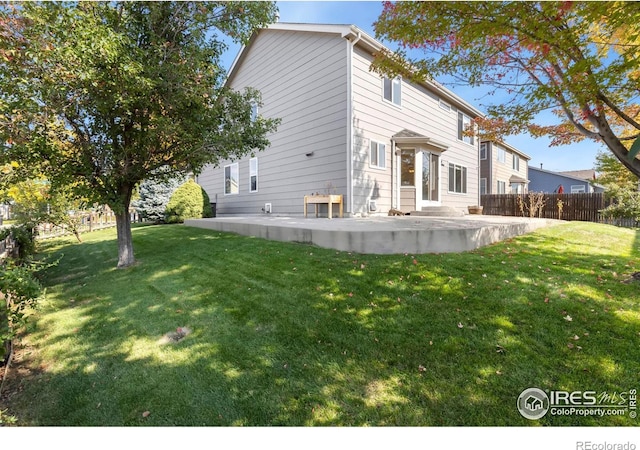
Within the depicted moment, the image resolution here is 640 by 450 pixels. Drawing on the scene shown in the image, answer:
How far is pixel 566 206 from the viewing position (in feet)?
50.6

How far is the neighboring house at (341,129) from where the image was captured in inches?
377

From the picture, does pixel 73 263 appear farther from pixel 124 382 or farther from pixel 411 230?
pixel 411 230

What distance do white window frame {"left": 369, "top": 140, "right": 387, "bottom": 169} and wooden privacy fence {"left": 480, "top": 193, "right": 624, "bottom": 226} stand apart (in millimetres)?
9494

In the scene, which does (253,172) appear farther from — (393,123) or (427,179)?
(427,179)

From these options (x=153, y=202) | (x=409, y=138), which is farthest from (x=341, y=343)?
(x=153, y=202)

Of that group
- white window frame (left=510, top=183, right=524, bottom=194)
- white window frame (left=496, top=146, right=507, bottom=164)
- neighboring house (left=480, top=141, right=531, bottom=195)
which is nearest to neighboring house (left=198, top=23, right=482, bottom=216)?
neighboring house (left=480, top=141, right=531, bottom=195)

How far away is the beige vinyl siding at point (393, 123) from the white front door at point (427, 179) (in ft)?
3.31

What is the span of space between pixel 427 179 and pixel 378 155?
2.75 metres

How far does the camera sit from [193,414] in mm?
2270

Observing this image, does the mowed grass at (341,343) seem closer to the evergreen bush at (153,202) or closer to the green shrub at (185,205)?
the green shrub at (185,205)

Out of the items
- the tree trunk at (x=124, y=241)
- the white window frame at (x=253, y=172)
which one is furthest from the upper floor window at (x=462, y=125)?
the tree trunk at (x=124, y=241)

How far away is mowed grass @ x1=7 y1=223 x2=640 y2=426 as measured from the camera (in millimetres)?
2246
